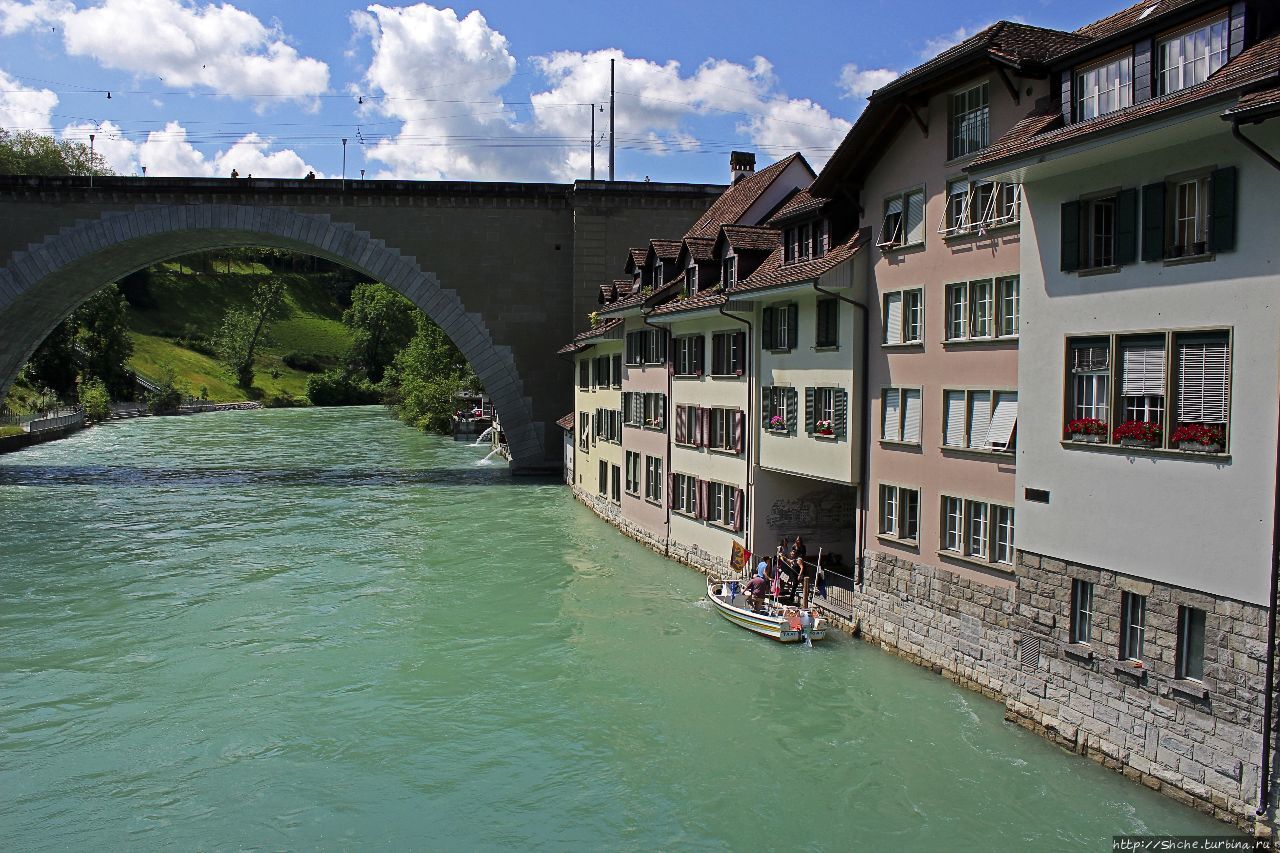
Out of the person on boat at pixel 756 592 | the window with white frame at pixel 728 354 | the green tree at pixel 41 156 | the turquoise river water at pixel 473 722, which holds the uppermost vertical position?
the green tree at pixel 41 156

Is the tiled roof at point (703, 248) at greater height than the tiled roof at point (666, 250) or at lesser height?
lesser

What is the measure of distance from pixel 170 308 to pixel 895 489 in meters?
137

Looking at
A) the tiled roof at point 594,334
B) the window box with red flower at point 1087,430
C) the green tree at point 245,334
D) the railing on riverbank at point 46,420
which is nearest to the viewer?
the window box with red flower at point 1087,430

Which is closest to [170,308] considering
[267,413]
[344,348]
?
[344,348]

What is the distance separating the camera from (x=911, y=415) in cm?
1816

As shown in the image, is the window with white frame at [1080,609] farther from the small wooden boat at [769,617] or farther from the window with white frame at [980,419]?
the small wooden boat at [769,617]

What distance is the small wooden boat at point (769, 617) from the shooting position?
1922 cm

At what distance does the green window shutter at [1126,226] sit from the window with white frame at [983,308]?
2752mm

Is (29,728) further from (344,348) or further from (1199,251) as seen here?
(344,348)

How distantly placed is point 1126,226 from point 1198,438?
2.81 metres

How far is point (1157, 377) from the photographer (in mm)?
12500

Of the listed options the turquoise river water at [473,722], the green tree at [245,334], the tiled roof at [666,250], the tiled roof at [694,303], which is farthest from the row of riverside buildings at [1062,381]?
the green tree at [245,334]

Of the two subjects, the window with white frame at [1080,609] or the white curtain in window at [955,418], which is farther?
the white curtain in window at [955,418]
